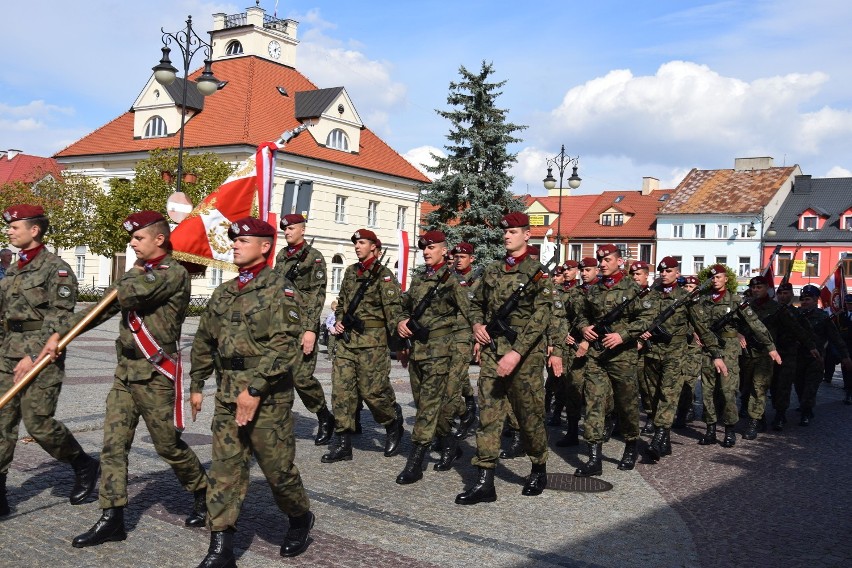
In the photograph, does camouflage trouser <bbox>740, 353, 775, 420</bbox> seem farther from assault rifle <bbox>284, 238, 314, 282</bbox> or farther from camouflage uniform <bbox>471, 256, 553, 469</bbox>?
assault rifle <bbox>284, 238, 314, 282</bbox>

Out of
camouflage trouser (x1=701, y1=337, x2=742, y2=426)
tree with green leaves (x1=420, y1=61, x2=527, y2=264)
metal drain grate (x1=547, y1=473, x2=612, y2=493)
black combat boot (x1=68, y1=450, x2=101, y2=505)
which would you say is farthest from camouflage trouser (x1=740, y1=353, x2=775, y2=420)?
tree with green leaves (x1=420, y1=61, x2=527, y2=264)

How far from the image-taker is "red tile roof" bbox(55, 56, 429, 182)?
45500mm

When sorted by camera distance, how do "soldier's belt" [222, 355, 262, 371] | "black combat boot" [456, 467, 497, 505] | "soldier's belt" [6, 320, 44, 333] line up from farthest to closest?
"black combat boot" [456, 467, 497, 505] < "soldier's belt" [6, 320, 44, 333] < "soldier's belt" [222, 355, 262, 371]

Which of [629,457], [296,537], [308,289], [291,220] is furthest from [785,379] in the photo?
[296,537]

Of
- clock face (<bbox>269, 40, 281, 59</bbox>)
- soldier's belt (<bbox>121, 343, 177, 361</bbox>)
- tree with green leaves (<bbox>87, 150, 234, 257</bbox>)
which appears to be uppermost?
clock face (<bbox>269, 40, 281, 59</bbox>)

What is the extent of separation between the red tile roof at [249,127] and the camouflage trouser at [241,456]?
39788 millimetres

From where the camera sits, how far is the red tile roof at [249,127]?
45500mm

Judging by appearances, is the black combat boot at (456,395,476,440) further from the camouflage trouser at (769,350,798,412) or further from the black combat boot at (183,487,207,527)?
the camouflage trouser at (769,350,798,412)

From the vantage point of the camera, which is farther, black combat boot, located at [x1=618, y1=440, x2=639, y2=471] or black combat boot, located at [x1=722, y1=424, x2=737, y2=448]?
black combat boot, located at [x1=722, y1=424, x2=737, y2=448]

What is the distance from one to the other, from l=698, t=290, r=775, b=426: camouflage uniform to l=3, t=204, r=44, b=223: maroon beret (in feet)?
24.9

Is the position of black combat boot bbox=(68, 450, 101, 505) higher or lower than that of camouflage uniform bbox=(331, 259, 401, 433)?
lower

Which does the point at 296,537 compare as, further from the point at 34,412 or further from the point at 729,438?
the point at 729,438

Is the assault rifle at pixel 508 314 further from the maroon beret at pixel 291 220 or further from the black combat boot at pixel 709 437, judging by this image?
the black combat boot at pixel 709 437

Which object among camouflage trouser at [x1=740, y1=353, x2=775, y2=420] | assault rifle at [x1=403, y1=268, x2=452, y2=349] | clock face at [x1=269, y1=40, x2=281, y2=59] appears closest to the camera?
assault rifle at [x1=403, y1=268, x2=452, y2=349]
